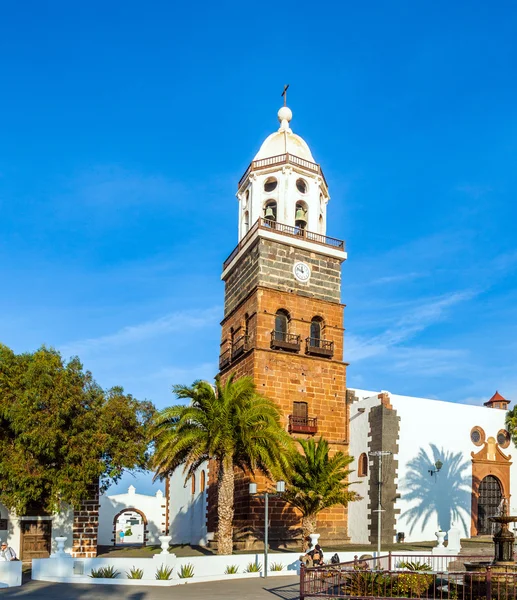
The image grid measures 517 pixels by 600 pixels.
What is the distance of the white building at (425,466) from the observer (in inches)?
1213

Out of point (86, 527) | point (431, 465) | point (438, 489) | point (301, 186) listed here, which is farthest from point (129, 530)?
point (301, 186)

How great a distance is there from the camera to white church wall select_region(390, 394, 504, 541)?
3114 cm

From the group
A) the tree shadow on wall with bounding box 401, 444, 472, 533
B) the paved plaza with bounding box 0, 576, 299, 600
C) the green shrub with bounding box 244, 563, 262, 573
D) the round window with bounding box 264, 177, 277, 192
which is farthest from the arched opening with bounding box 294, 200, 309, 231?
the paved plaza with bounding box 0, 576, 299, 600

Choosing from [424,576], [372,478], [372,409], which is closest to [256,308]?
[372,409]

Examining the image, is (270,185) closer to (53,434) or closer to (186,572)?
(53,434)

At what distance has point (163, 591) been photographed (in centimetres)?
1881

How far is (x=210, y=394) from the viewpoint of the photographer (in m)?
25.2

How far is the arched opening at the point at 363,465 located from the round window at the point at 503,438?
7.53 m

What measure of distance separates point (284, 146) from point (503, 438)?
61.8 feet

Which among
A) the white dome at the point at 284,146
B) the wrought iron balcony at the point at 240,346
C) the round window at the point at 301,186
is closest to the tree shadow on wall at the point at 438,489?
the wrought iron balcony at the point at 240,346

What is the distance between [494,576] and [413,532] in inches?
638

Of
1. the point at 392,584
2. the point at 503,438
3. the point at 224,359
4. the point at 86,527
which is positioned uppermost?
the point at 224,359

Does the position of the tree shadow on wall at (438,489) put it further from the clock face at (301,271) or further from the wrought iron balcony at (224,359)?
the wrought iron balcony at (224,359)

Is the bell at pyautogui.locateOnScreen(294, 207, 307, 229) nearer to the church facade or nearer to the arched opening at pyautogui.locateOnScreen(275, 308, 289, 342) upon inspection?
the church facade
